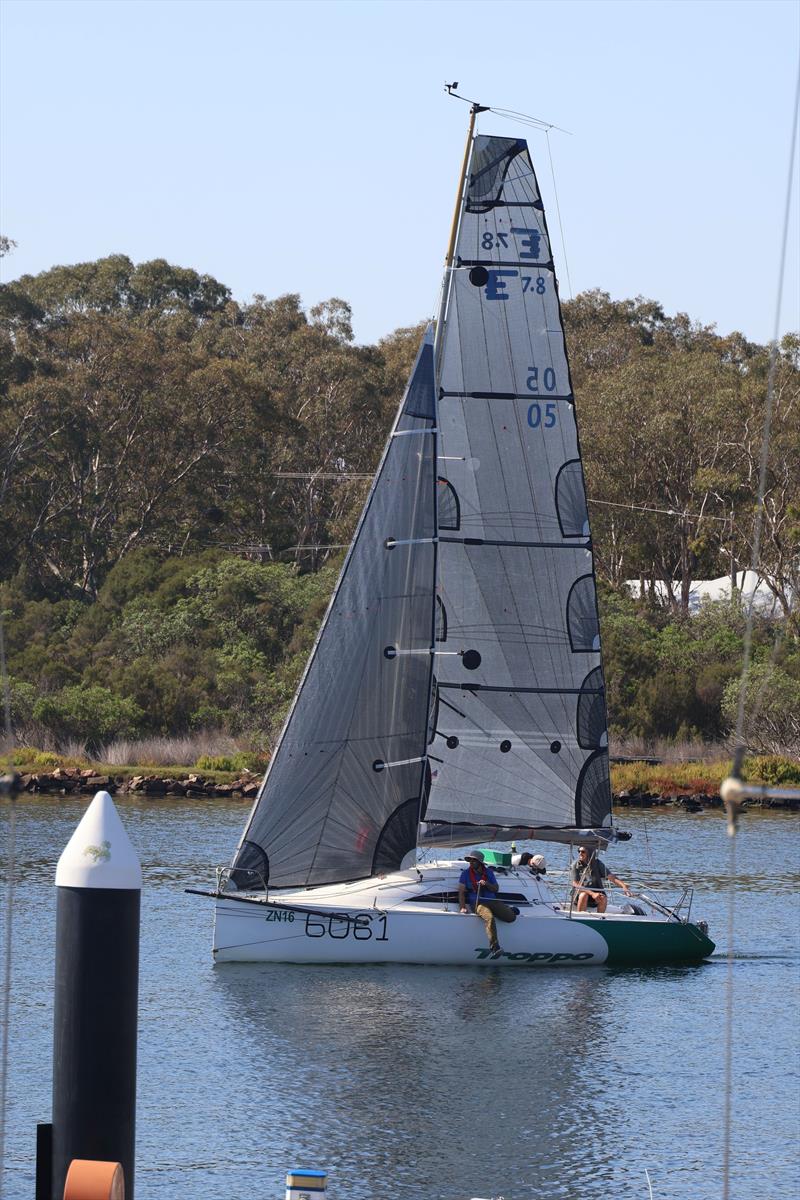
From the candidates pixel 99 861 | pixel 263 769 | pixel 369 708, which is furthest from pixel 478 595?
pixel 263 769

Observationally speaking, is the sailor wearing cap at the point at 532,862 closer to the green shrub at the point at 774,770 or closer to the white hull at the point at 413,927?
the white hull at the point at 413,927

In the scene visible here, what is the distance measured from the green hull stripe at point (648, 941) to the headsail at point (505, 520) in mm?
1970

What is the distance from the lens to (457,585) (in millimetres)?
29078

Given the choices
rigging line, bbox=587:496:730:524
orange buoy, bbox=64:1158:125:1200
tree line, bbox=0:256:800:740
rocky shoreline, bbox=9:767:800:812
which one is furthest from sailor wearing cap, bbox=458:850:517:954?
rigging line, bbox=587:496:730:524

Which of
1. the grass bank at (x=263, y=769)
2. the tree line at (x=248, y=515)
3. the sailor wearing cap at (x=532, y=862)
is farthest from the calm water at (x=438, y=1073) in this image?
the tree line at (x=248, y=515)

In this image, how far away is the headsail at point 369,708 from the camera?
27609 mm

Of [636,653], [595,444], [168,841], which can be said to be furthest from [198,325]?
[168,841]

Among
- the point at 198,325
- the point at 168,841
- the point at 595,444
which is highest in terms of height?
the point at 198,325

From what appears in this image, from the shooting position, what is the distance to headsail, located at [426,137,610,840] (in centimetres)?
2898

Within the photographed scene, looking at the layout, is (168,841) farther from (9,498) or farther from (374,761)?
(9,498)

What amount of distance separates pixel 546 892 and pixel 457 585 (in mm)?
5054

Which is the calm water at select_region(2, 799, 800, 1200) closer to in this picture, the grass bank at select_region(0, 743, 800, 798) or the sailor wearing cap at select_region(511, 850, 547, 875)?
the sailor wearing cap at select_region(511, 850, 547, 875)

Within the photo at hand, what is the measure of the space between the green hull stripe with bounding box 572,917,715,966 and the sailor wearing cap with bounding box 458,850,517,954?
→ 1.39 metres

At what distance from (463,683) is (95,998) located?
18424 millimetres
